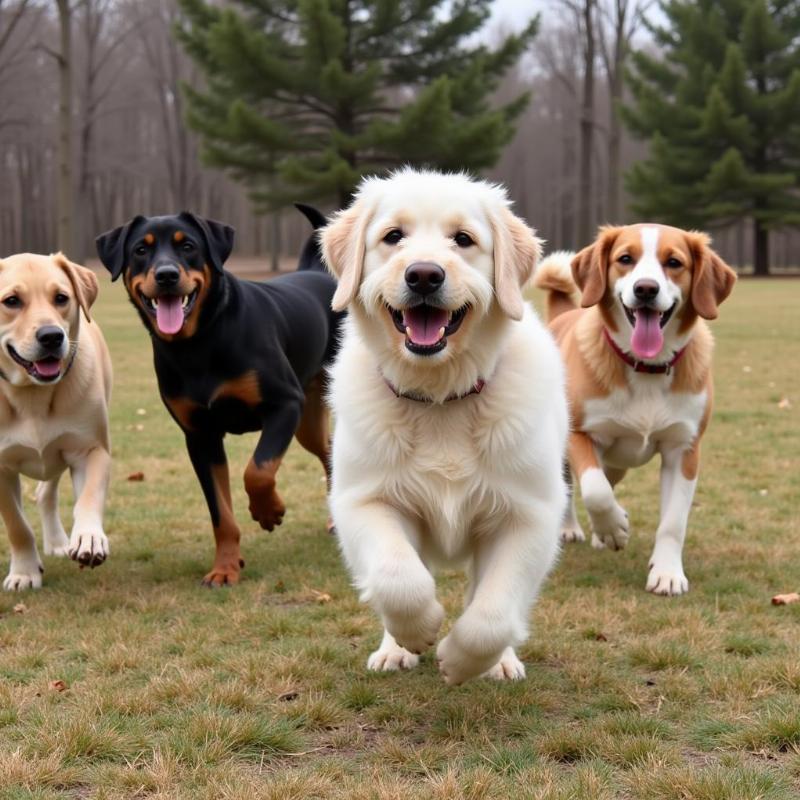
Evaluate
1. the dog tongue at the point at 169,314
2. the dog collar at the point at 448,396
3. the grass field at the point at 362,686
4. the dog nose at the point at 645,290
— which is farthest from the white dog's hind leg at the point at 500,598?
the dog tongue at the point at 169,314

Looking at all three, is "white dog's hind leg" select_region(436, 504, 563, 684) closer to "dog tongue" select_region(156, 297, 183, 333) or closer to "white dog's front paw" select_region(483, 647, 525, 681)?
"white dog's front paw" select_region(483, 647, 525, 681)

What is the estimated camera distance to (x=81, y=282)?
5312 millimetres

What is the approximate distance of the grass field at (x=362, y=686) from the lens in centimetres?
284

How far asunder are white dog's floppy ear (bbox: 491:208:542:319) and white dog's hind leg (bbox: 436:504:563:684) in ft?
2.32

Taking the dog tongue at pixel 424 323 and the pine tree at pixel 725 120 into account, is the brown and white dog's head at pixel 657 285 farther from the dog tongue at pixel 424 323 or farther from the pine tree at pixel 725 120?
the pine tree at pixel 725 120

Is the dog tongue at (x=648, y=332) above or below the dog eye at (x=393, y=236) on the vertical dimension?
below

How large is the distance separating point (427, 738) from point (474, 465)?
86 cm

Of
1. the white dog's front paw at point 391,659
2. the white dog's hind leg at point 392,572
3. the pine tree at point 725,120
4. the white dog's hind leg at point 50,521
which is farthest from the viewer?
the pine tree at point 725,120

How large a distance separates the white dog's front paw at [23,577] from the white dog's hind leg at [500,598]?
2.57 m

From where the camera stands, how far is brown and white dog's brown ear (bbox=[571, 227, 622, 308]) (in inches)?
208

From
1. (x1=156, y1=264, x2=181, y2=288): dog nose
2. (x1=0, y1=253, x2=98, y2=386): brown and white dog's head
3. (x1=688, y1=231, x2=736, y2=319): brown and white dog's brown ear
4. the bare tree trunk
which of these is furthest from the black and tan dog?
the bare tree trunk

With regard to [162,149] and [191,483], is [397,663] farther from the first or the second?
[162,149]

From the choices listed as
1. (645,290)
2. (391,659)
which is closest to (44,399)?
(391,659)

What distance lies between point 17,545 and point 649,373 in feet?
10.5
